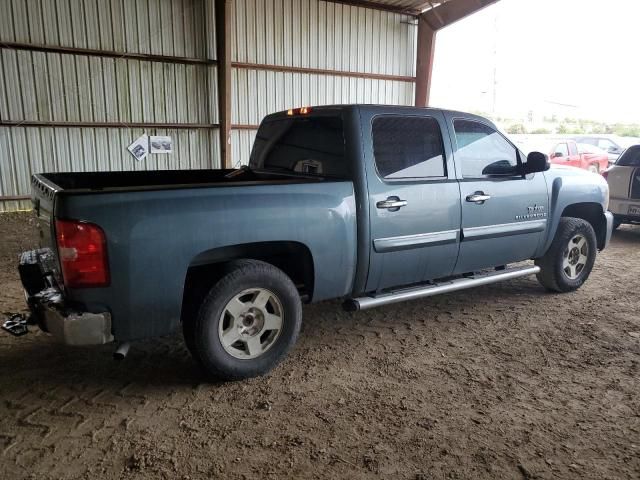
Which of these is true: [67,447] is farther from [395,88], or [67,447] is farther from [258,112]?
[395,88]

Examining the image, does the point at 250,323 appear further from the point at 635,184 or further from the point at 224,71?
the point at 224,71

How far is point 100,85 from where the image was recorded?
10828 mm

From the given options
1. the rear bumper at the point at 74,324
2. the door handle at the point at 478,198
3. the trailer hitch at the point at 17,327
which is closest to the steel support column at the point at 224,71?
the door handle at the point at 478,198

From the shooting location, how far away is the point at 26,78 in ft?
33.1

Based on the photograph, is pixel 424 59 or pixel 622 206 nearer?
pixel 622 206

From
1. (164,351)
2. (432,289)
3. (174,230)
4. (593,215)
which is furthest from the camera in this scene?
(593,215)

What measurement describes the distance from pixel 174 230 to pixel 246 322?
878mm

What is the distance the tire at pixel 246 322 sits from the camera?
334 centimetres

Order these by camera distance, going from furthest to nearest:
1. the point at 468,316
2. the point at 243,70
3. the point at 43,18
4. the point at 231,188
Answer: the point at 243,70 < the point at 43,18 < the point at 468,316 < the point at 231,188

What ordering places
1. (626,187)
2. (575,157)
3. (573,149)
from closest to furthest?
(626,187)
(575,157)
(573,149)

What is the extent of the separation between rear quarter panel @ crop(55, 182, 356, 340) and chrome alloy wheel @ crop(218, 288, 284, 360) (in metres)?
0.35

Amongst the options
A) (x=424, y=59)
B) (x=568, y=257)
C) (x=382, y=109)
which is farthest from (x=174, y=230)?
(x=424, y=59)

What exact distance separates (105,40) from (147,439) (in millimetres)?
10089

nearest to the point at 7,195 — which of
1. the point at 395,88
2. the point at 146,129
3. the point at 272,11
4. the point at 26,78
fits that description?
the point at 26,78
